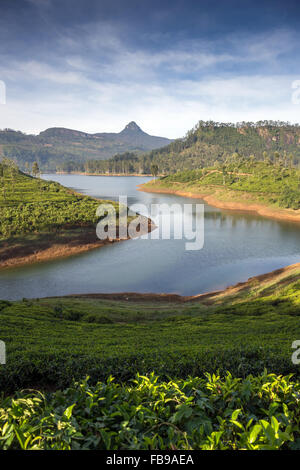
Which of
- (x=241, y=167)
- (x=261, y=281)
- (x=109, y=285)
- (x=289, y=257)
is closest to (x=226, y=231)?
(x=289, y=257)

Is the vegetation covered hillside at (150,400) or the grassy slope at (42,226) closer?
the vegetation covered hillside at (150,400)

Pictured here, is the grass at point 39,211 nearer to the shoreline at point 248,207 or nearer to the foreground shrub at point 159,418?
the foreground shrub at point 159,418

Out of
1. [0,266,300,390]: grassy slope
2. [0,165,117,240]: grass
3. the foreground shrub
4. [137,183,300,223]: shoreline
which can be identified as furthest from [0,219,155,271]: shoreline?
[137,183,300,223]: shoreline

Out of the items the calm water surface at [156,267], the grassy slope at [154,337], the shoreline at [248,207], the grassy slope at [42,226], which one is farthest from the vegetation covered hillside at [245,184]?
the grassy slope at [154,337]

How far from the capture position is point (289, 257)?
1512 inches

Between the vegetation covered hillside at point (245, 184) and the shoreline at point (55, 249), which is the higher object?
the vegetation covered hillside at point (245, 184)

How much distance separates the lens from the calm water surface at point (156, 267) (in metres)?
29.5

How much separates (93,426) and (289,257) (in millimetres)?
41402

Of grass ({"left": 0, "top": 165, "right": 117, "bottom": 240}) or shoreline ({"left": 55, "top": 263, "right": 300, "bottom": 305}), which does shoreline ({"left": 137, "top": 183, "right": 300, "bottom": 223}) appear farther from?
shoreline ({"left": 55, "top": 263, "right": 300, "bottom": 305})

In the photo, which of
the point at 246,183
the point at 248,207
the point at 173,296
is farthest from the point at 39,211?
the point at 246,183

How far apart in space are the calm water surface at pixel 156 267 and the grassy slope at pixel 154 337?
4.52m

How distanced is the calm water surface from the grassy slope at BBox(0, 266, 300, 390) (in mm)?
4519

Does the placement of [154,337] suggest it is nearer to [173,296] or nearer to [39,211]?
[173,296]
